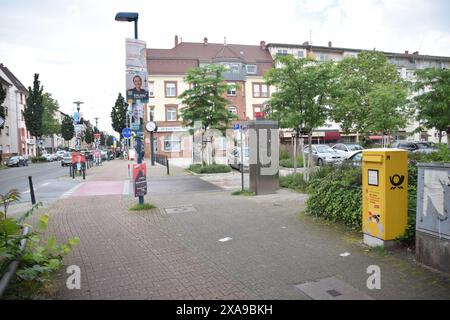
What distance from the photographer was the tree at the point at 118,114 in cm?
7269

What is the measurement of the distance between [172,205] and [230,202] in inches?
64.2

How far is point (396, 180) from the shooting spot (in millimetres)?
5520

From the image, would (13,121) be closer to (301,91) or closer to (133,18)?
(133,18)

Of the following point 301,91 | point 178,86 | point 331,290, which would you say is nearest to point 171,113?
point 178,86

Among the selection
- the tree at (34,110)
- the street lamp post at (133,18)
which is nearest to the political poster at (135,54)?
the street lamp post at (133,18)

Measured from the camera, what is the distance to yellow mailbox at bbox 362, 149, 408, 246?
216 inches

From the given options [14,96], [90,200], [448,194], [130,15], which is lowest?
[90,200]

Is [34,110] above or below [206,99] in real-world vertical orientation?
above

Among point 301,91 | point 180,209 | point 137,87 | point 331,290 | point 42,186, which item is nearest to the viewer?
point 331,290

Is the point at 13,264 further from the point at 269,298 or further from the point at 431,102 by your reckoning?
the point at 431,102

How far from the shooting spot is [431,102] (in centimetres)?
2042

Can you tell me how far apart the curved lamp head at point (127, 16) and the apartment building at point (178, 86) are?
36791 mm

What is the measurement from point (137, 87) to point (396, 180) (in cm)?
696
